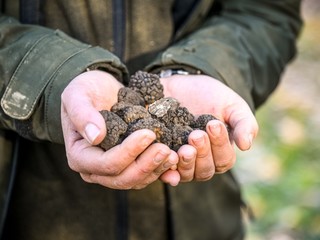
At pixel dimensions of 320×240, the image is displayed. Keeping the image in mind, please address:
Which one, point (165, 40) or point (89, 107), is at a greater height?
point (89, 107)

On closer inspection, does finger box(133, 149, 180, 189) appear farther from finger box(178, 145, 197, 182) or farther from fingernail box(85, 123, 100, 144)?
fingernail box(85, 123, 100, 144)

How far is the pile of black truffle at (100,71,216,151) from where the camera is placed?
1.21 m

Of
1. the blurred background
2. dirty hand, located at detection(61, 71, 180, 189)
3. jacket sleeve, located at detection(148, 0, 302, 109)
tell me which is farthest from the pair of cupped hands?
the blurred background

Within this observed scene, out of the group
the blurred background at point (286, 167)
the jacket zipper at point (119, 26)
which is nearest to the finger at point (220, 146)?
the jacket zipper at point (119, 26)

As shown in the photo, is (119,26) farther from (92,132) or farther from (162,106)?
(92,132)

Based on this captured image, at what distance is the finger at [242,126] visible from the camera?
1.16 meters

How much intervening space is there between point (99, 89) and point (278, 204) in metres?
1.76

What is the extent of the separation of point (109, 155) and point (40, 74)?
31 centimetres

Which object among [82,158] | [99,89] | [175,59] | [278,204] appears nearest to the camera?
[82,158]

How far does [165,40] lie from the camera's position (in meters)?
1.52

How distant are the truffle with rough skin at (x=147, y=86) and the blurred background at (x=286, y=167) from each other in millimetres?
1266

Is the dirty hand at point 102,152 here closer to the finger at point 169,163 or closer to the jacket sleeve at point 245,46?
the finger at point 169,163

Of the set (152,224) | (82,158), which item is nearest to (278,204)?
(152,224)

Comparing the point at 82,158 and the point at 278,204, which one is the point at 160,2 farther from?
the point at 278,204
